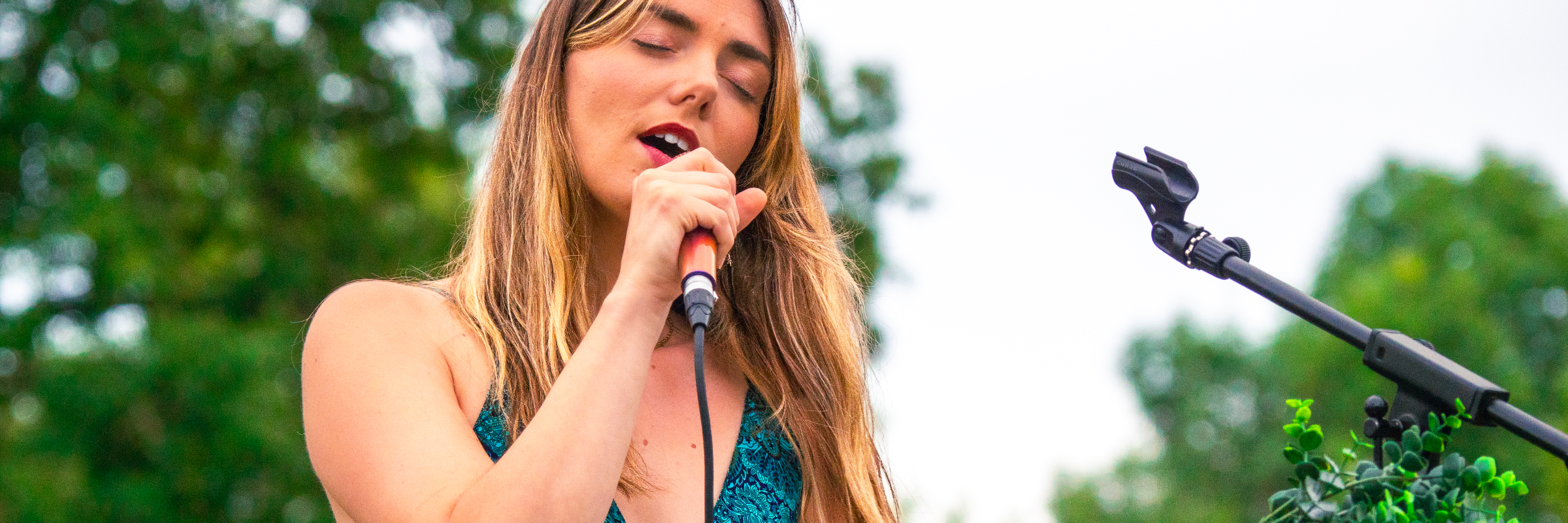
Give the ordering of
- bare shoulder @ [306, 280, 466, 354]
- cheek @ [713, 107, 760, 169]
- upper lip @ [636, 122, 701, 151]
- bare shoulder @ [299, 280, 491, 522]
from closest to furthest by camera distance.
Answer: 1. bare shoulder @ [299, 280, 491, 522]
2. bare shoulder @ [306, 280, 466, 354]
3. upper lip @ [636, 122, 701, 151]
4. cheek @ [713, 107, 760, 169]

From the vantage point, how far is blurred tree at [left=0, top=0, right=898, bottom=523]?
9.41 m

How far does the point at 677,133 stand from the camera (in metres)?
2.20

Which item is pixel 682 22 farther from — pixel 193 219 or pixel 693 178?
pixel 193 219

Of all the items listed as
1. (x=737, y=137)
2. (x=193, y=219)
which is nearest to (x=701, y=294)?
(x=737, y=137)

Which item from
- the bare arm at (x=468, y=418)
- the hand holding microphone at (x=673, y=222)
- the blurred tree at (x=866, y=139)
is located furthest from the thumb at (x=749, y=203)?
the blurred tree at (x=866, y=139)

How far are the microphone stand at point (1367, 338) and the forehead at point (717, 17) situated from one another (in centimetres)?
76

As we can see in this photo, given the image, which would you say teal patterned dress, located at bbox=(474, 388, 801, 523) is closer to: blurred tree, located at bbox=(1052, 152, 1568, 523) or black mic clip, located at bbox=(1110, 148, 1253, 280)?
black mic clip, located at bbox=(1110, 148, 1253, 280)

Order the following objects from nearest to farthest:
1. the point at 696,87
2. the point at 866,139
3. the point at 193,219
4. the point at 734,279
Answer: the point at 696,87, the point at 734,279, the point at 193,219, the point at 866,139

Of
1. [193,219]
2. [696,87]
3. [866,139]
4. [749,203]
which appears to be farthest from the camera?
[866,139]

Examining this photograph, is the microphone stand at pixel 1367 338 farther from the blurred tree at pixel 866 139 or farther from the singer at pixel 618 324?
the blurred tree at pixel 866 139

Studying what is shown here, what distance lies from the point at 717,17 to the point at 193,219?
9559 mm

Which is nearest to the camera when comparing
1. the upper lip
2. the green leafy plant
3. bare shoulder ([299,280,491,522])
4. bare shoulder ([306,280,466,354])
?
the green leafy plant

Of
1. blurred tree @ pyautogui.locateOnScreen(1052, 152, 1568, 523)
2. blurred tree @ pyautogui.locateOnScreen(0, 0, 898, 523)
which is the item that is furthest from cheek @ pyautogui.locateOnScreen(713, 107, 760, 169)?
blurred tree @ pyautogui.locateOnScreen(1052, 152, 1568, 523)

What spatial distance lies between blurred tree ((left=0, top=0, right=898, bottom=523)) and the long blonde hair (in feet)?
20.4
